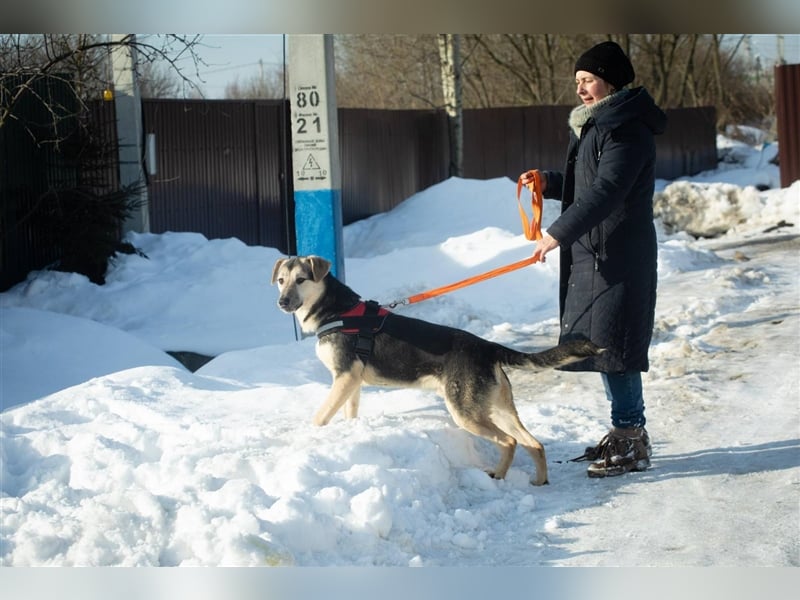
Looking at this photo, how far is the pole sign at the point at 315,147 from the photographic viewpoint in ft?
27.3

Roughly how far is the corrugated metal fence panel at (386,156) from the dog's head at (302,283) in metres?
12.8

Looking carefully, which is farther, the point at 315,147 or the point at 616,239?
the point at 315,147

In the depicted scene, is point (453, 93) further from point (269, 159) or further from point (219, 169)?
point (219, 169)

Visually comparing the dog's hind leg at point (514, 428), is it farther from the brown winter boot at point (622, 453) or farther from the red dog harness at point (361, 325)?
the red dog harness at point (361, 325)

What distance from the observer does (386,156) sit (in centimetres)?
2008

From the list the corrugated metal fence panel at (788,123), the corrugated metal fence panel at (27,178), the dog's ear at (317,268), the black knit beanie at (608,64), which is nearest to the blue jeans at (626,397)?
the black knit beanie at (608,64)

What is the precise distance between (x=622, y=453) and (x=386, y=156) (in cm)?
1528

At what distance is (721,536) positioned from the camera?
4.48m

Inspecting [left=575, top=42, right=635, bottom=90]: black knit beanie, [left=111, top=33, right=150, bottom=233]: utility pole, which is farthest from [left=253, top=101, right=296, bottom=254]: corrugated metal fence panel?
[left=575, top=42, right=635, bottom=90]: black knit beanie

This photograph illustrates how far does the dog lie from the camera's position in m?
5.14

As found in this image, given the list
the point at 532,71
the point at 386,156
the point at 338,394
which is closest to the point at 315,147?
the point at 338,394

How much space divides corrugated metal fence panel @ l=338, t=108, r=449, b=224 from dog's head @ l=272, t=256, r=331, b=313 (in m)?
12.8
